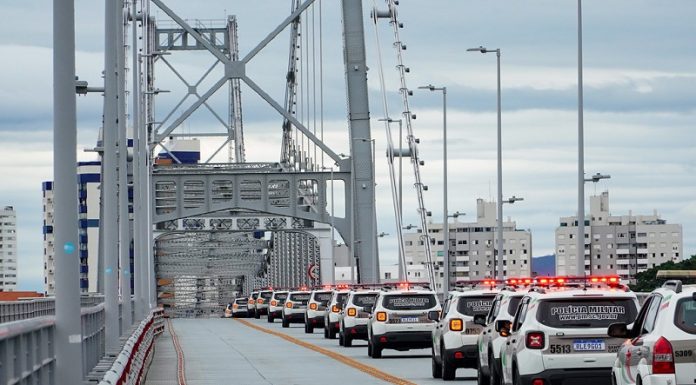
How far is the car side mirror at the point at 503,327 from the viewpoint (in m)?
22.4

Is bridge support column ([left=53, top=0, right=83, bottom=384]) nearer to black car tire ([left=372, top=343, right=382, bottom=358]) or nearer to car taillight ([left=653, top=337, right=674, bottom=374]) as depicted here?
car taillight ([left=653, top=337, right=674, bottom=374])

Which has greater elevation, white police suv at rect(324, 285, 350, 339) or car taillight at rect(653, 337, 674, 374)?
car taillight at rect(653, 337, 674, 374)

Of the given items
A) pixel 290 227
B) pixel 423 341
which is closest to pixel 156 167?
pixel 290 227

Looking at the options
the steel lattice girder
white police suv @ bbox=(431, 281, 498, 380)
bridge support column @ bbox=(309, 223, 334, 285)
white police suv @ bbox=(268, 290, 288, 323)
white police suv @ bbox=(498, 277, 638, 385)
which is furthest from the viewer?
bridge support column @ bbox=(309, 223, 334, 285)

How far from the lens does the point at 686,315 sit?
15938 millimetres

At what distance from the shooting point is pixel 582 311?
69.2 ft

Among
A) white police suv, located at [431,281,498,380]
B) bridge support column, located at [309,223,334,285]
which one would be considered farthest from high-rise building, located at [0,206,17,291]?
white police suv, located at [431,281,498,380]

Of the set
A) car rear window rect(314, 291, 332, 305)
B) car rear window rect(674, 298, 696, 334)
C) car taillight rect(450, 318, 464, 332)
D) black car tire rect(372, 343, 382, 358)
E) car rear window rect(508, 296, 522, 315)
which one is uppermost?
car rear window rect(674, 298, 696, 334)

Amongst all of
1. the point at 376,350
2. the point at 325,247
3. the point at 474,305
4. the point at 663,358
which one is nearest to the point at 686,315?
the point at 663,358

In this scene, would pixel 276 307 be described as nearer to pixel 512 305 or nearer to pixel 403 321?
pixel 403 321

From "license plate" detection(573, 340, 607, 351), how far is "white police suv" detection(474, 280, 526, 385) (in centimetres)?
230

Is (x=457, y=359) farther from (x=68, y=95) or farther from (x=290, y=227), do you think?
(x=290, y=227)

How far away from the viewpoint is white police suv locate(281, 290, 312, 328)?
76.1 m

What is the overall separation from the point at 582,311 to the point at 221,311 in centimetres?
16841
